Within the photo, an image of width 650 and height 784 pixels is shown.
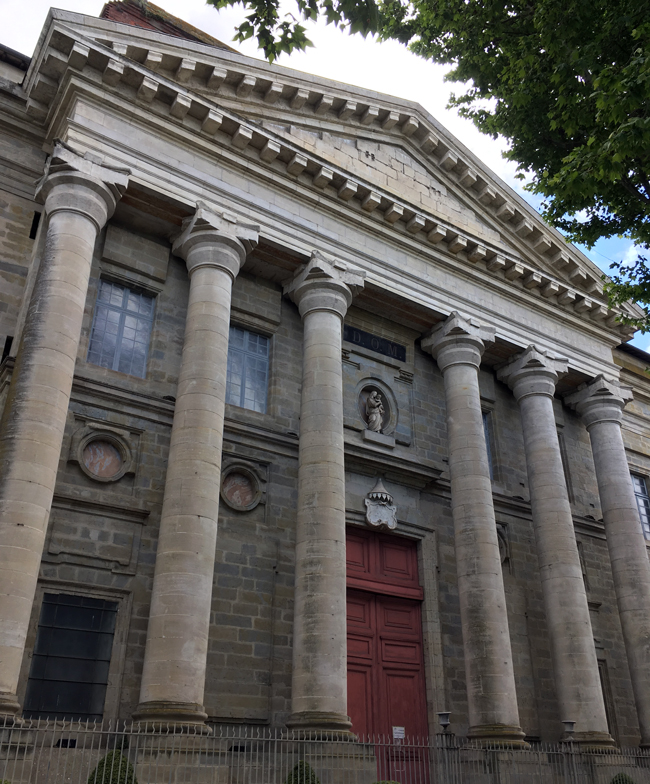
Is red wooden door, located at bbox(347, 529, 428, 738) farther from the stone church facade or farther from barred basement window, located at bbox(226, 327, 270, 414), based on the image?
barred basement window, located at bbox(226, 327, 270, 414)

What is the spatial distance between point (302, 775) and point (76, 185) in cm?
1048

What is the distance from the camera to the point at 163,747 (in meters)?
10.4

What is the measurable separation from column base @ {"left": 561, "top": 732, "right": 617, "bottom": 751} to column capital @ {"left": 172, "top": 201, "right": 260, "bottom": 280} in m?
11.8

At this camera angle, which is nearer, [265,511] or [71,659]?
[71,659]

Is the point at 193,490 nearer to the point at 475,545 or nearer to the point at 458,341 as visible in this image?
the point at 475,545

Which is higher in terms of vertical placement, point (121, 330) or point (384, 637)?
point (121, 330)

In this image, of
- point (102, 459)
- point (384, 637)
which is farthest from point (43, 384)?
point (384, 637)

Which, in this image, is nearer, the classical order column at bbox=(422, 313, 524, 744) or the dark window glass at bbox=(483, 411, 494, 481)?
the classical order column at bbox=(422, 313, 524, 744)

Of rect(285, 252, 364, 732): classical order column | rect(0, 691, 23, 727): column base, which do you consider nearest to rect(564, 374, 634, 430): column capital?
rect(285, 252, 364, 732): classical order column

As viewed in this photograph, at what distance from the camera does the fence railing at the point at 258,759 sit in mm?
9430

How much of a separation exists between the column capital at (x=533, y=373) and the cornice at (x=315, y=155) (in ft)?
6.25

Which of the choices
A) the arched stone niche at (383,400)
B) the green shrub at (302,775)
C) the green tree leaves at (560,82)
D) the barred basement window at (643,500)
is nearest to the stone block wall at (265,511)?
the arched stone niche at (383,400)

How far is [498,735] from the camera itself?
14250 millimetres

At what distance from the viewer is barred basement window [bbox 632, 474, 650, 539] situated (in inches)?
925
